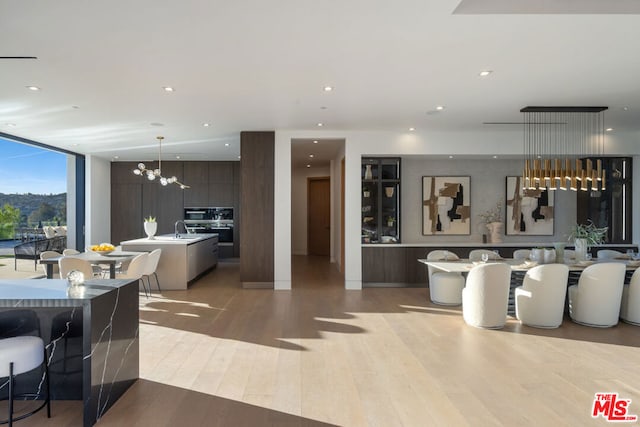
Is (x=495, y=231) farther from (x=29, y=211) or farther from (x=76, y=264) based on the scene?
(x=29, y=211)

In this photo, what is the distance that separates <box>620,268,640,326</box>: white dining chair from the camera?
486cm

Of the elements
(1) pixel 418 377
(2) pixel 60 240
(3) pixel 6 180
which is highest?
(3) pixel 6 180

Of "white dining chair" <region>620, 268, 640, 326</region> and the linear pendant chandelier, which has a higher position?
the linear pendant chandelier

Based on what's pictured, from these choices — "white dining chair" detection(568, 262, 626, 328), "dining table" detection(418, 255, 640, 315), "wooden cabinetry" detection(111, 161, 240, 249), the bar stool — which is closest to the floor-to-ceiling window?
"wooden cabinetry" detection(111, 161, 240, 249)

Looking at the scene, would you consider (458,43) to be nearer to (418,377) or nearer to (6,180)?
(418,377)

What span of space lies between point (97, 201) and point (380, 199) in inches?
272

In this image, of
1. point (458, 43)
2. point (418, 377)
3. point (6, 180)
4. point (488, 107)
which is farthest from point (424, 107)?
point (6, 180)

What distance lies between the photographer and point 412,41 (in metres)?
3.41

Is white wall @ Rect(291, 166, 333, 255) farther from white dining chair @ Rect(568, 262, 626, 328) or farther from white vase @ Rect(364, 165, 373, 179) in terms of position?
white dining chair @ Rect(568, 262, 626, 328)

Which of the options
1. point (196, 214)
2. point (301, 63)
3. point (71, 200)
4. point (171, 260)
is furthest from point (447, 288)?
point (71, 200)

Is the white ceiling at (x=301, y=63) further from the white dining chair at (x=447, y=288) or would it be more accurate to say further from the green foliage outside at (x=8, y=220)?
the green foliage outside at (x=8, y=220)

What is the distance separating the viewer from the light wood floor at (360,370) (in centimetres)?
267

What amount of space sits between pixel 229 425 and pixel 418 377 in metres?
1.53

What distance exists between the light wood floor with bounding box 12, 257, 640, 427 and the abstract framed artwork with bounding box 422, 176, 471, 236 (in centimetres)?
247
